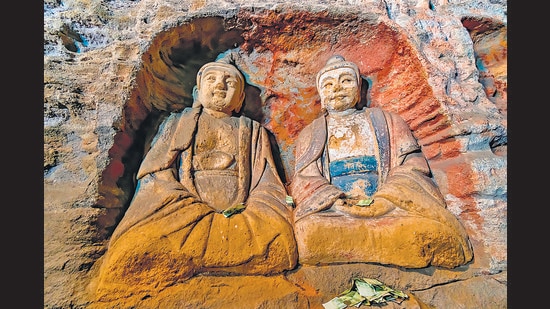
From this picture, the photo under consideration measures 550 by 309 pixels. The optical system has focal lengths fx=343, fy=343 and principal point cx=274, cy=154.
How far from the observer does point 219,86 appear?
12.1 ft

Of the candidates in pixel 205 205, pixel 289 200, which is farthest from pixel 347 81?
pixel 205 205

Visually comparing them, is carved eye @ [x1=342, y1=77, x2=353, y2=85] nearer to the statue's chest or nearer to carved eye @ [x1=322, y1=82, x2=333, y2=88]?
carved eye @ [x1=322, y1=82, x2=333, y2=88]

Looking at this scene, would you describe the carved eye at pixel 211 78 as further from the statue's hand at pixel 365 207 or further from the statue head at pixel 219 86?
the statue's hand at pixel 365 207

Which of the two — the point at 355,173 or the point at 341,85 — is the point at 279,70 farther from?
the point at 355,173

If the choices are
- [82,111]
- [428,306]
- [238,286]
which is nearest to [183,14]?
[82,111]

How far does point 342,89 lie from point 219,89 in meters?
1.35

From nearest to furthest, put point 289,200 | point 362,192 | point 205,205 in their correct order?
point 205,205 → point 289,200 → point 362,192

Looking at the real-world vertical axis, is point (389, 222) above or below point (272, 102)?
below

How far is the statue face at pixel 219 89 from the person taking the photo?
3.72 meters

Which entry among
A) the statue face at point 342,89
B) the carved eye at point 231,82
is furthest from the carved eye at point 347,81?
the carved eye at point 231,82

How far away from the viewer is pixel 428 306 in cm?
257

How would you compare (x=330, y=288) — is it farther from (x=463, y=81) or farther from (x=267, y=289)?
(x=463, y=81)

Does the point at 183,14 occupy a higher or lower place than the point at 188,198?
higher

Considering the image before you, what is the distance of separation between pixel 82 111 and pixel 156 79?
873 millimetres
